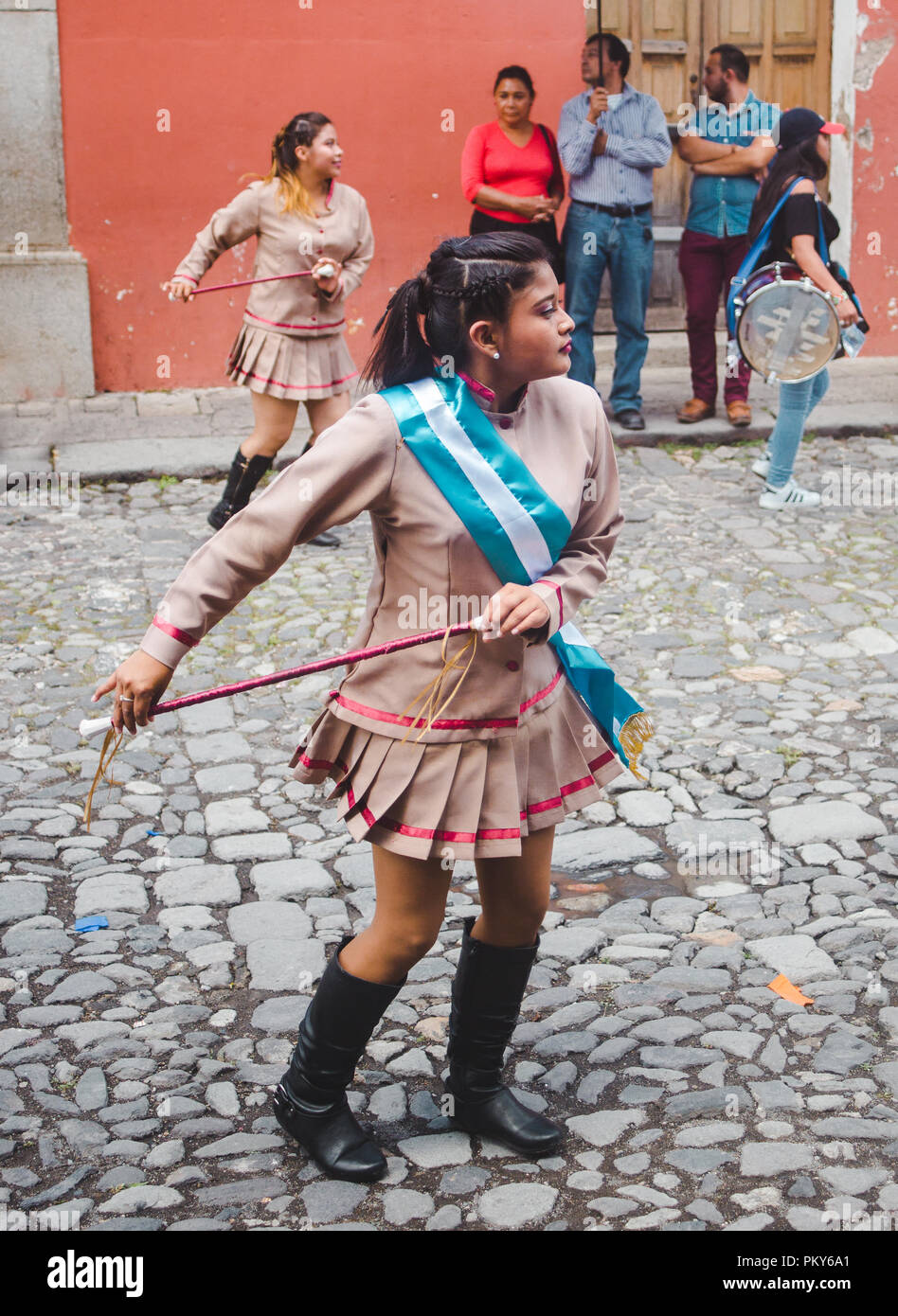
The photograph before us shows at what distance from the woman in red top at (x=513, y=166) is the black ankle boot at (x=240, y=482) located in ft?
8.58

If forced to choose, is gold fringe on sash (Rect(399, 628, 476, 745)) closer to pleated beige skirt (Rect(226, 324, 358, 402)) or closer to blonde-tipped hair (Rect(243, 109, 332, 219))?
pleated beige skirt (Rect(226, 324, 358, 402))

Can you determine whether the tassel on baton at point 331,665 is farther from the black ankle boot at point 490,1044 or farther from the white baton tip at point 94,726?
the black ankle boot at point 490,1044

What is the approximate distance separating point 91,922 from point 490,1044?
1311 mm

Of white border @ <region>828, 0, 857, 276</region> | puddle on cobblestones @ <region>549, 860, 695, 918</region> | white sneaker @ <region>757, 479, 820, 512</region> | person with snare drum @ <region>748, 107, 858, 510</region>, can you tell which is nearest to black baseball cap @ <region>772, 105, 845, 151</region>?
person with snare drum @ <region>748, 107, 858, 510</region>

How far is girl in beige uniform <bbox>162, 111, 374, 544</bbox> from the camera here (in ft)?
21.8

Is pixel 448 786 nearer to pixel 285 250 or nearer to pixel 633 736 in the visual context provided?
pixel 633 736

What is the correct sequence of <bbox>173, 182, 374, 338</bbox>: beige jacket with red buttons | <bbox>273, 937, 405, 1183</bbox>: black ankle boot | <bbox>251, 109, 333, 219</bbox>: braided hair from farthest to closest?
<bbox>173, 182, 374, 338</bbox>: beige jacket with red buttons
<bbox>251, 109, 333, 219</bbox>: braided hair
<bbox>273, 937, 405, 1183</bbox>: black ankle boot

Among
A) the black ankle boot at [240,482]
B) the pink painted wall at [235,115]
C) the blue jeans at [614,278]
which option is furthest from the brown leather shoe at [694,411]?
the black ankle boot at [240,482]

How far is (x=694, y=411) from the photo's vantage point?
914cm

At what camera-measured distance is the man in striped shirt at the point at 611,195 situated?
8773 millimetres

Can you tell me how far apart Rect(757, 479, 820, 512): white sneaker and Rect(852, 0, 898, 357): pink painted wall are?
3.36 metres

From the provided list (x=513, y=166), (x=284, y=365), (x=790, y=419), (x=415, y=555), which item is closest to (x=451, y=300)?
(x=415, y=555)
